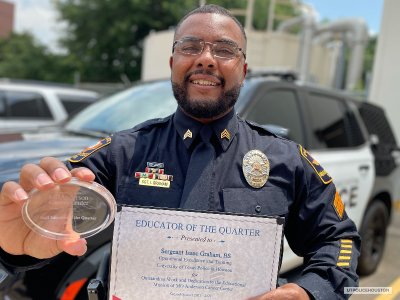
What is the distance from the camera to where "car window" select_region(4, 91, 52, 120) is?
732 centimetres

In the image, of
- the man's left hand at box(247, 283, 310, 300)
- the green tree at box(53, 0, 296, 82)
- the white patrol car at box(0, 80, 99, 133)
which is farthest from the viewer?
the green tree at box(53, 0, 296, 82)

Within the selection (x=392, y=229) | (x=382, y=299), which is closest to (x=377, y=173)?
(x=382, y=299)

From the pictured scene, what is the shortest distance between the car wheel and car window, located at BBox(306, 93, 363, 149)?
672 millimetres

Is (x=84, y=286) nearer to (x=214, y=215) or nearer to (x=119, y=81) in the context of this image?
(x=214, y=215)

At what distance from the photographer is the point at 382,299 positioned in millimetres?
3344

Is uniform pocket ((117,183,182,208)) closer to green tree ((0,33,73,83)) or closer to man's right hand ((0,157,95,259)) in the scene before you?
man's right hand ((0,157,95,259))

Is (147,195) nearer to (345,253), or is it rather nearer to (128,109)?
(345,253)

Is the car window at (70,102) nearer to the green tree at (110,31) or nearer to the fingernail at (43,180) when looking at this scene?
the fingernail at (43,180)

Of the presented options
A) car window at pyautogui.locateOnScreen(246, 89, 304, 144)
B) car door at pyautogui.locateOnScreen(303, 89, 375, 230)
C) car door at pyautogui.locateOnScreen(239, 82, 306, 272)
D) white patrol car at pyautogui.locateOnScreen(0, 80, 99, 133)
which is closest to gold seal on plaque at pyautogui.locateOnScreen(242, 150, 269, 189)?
car door at pyautogui.locateOnScreen(239, 82, 306, 272)

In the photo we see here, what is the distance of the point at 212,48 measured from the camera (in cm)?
149

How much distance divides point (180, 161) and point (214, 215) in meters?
0.31

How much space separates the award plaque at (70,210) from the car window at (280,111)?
1882mm

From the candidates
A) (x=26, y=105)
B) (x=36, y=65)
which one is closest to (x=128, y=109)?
(x=26, y=105)

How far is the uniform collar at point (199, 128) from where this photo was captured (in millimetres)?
1545
